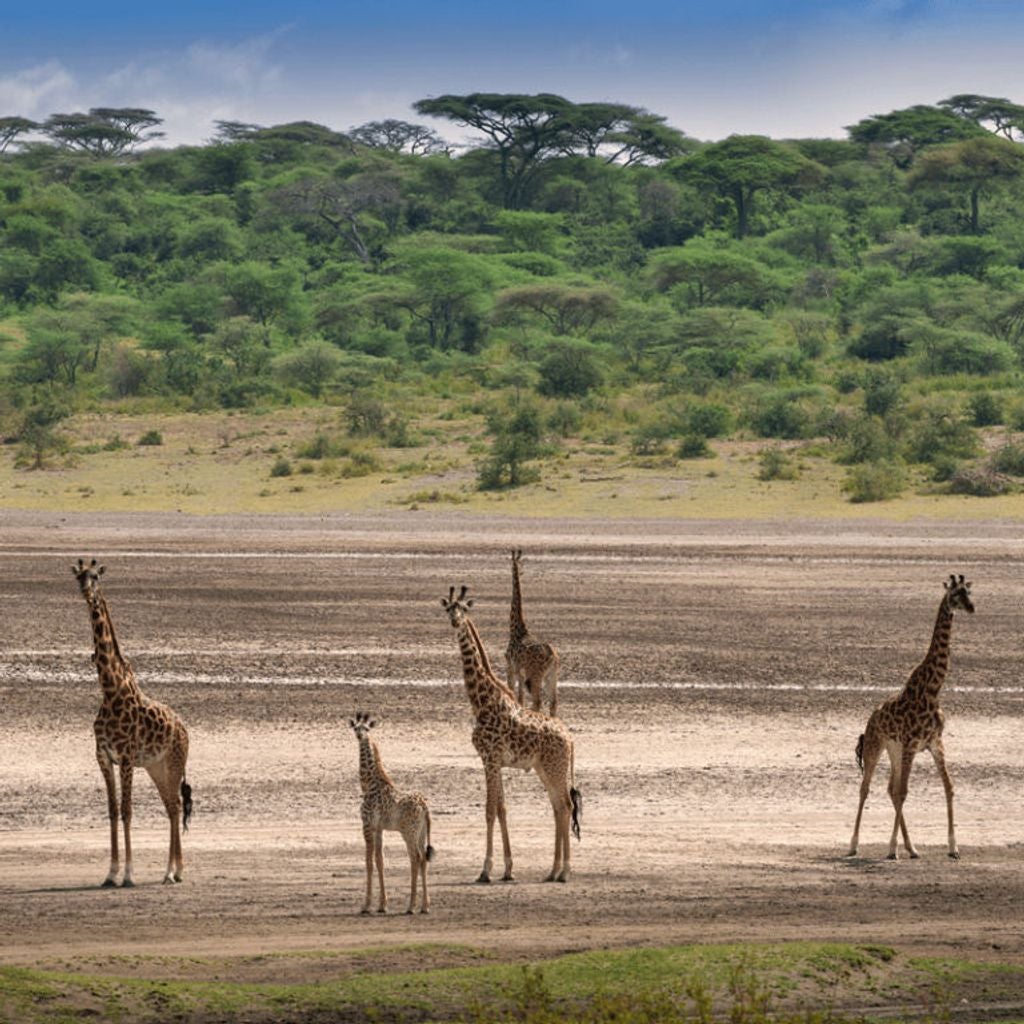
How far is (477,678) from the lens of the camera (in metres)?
13.9

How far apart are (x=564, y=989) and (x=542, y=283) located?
65.1 m

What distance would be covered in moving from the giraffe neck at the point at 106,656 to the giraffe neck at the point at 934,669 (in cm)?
573

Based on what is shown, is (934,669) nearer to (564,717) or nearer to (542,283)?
(564,717)

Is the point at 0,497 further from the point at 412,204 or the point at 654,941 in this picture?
the point at 412,204

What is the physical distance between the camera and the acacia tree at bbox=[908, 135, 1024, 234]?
8675 cm

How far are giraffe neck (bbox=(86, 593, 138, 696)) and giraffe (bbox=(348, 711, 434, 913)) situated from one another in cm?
197

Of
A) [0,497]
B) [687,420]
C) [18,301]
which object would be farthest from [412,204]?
[0,497]

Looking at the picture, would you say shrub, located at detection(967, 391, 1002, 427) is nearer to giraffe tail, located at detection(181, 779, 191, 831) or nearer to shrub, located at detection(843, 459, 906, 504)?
shrub, located at detection(843, 459, 906, 504)

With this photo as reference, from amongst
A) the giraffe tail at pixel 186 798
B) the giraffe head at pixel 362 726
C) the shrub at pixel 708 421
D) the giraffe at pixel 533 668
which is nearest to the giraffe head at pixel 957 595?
the giraffe at pixel 533 668

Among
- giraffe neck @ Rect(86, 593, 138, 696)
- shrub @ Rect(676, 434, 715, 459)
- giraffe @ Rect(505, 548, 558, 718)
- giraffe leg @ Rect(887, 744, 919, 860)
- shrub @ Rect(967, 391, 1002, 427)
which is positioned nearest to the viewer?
giraffe neck @ Rect(86, 593, 138, 696)

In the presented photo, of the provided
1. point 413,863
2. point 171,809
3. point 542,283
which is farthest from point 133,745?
point 542,283

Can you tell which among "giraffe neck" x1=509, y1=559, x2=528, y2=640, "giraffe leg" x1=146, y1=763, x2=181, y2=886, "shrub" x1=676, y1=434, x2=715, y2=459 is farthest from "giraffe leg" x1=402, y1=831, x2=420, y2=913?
"shrub" x1=676, y1=434, x2=715, y2=459

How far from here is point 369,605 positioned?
1187 inches

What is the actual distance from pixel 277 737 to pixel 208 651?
5.72 metres
